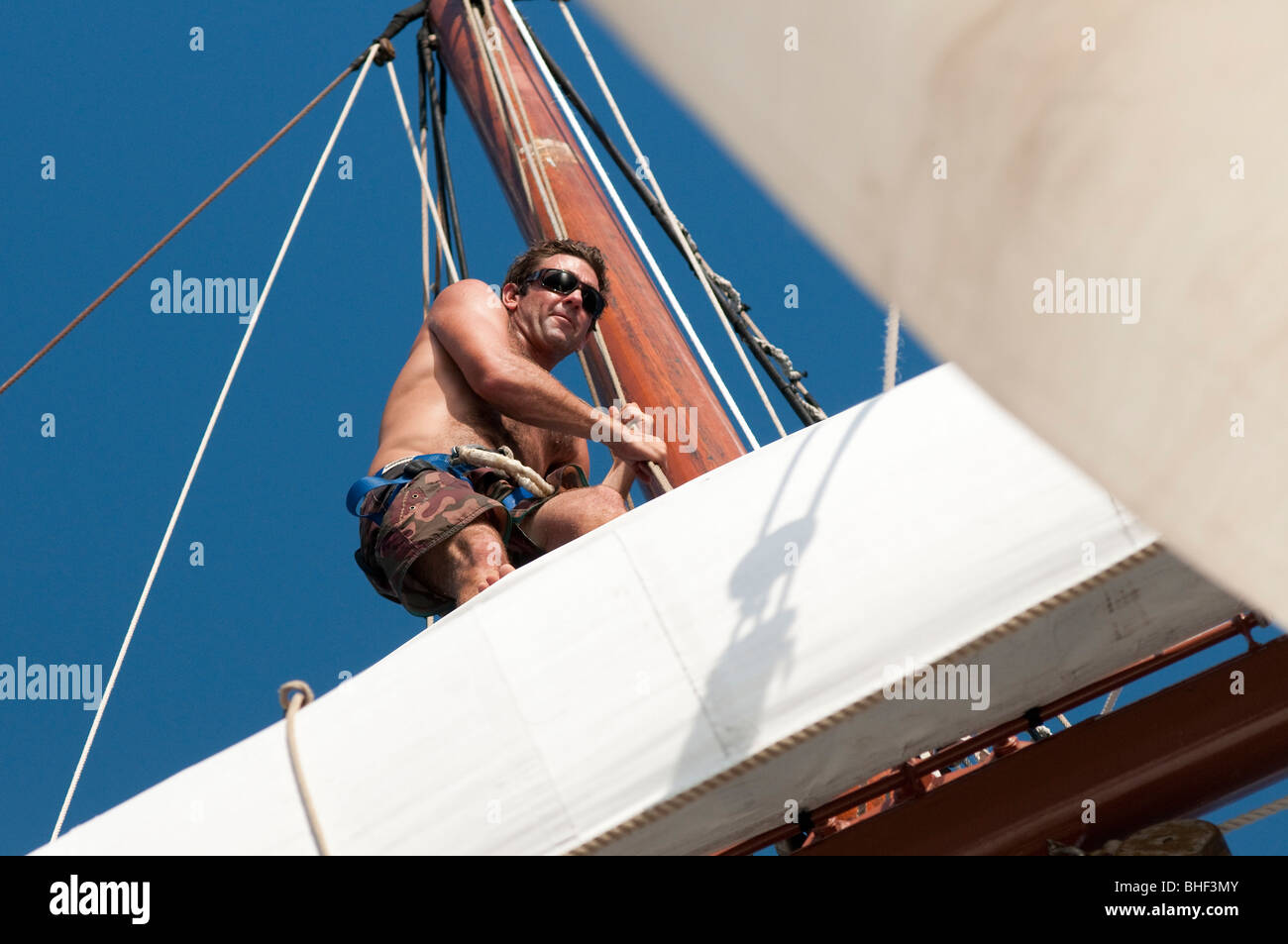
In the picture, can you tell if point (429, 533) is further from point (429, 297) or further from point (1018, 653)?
point (429, 297)

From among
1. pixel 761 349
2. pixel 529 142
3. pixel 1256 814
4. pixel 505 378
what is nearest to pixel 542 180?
pixel 529 142

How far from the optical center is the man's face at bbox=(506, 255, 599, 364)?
253cm

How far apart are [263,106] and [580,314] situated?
11452mm

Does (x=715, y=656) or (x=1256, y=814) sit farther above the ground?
(x=715, y=656)

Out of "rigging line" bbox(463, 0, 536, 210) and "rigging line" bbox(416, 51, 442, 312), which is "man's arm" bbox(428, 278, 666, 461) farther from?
"rigging line" bbox(463, 0, 536, 210)

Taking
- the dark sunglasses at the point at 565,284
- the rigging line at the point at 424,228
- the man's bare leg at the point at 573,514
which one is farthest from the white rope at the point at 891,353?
the rigging line at the point at 424,228

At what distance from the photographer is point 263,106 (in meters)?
13.0

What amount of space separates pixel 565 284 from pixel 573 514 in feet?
1.48

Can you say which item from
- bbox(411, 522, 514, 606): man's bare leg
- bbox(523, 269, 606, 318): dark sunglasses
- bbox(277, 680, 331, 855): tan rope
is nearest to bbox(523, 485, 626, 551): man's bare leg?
bbox(411, 522, 514, 606): man's bare leg

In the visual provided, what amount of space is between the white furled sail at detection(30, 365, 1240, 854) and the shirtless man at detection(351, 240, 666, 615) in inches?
21.9

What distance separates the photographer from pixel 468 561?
2104mm

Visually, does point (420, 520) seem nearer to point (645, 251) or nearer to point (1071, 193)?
point (645, 251)

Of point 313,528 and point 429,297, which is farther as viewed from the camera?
point 313,528
